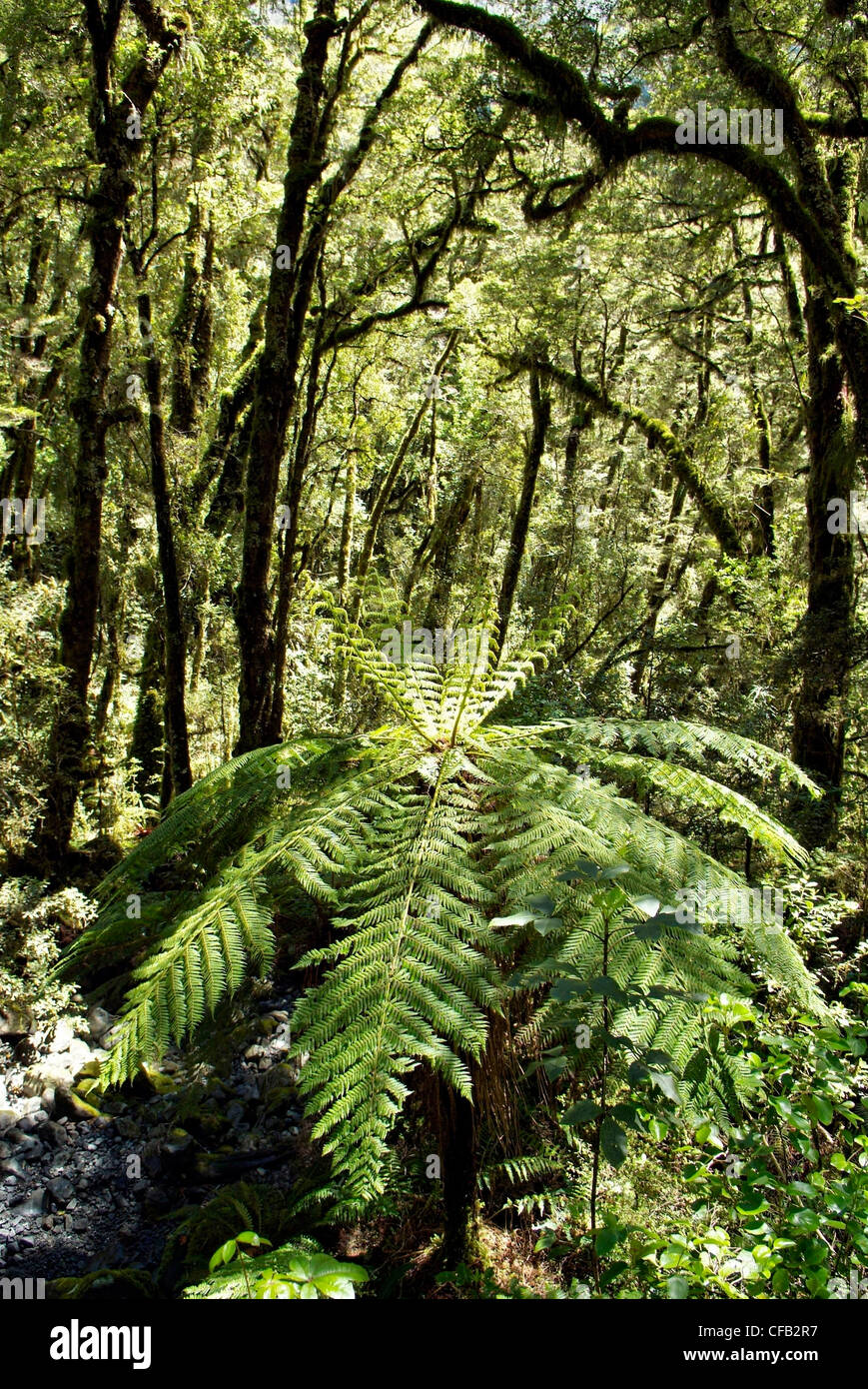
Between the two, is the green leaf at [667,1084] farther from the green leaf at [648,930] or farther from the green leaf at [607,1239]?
the green leaf at [607,1239]

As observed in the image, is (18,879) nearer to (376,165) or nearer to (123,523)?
(123,523)

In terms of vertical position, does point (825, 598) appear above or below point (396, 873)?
above

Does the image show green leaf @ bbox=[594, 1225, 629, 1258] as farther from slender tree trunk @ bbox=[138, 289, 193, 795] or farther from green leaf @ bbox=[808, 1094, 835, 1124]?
slender tree trunk @ bbox=[138, 289, 193, 795]

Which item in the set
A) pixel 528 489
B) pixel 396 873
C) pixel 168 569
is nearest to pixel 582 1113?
pixel 396 873

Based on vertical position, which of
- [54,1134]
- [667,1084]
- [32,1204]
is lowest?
[32,1204]

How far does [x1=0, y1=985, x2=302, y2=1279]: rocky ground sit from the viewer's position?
12.7 ft

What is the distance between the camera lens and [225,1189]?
150 inches

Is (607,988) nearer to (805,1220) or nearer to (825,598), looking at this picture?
(805,1220)

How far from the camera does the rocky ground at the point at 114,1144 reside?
3.88 metres

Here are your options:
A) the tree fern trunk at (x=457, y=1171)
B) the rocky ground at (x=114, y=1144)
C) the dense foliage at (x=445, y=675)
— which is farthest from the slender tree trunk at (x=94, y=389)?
the tree fern trunk at (x=457, y=1171)

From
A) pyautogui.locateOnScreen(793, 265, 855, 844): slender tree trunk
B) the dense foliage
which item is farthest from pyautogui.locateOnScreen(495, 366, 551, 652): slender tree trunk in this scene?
pyautogui.locateOnScreen(793, 265, 855, 844): slender tree trunk

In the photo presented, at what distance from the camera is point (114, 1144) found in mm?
4527

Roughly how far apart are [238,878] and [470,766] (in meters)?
0.81
